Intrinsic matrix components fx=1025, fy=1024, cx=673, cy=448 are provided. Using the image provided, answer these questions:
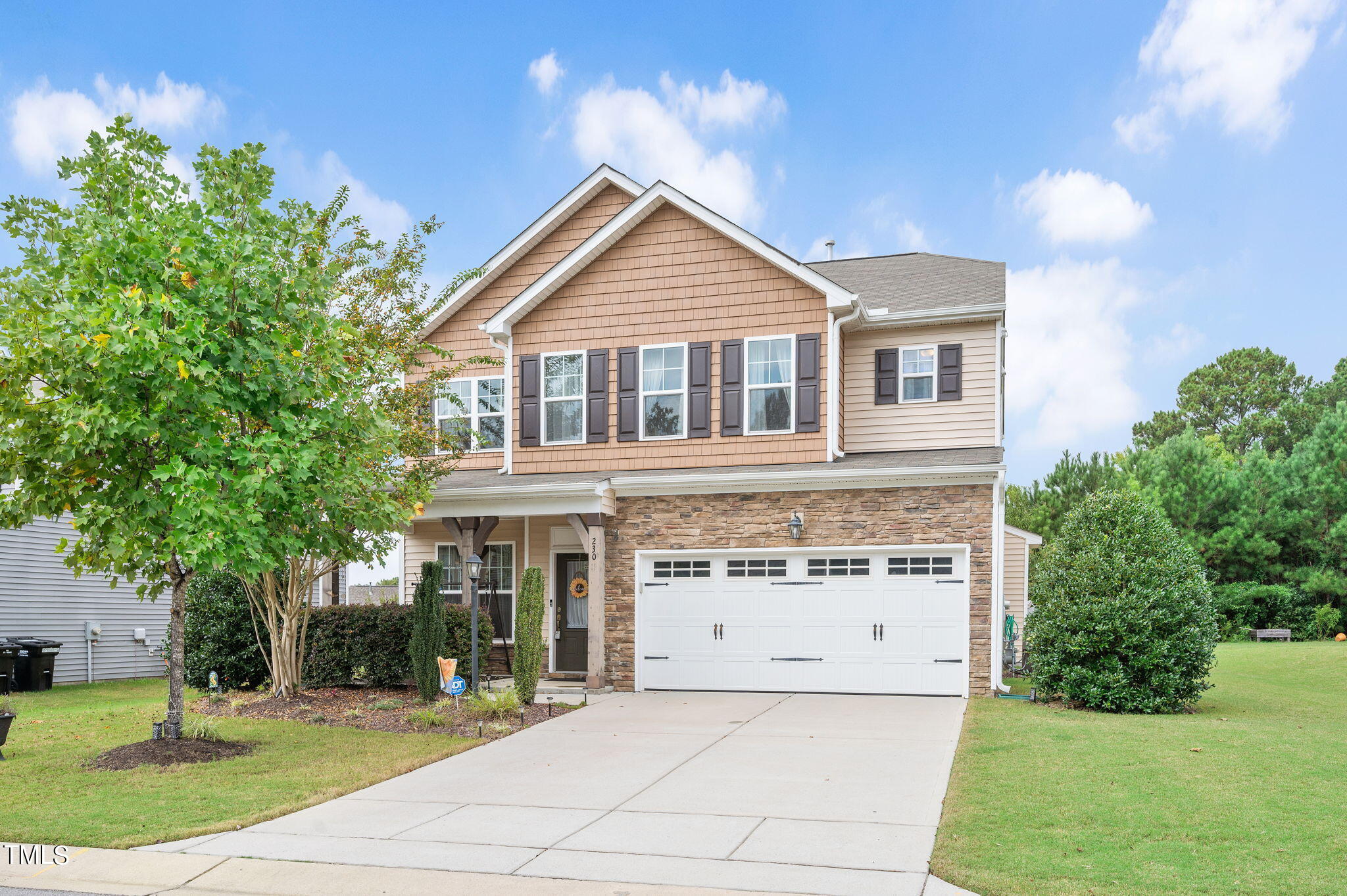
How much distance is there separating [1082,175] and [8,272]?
34.5m

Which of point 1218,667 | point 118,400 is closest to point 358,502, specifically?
point 118,400

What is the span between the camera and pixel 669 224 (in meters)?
16.9

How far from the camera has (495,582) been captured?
1780 centimetres

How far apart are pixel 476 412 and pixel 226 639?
5.51 meters

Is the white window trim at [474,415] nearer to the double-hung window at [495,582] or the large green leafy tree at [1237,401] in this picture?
the double-hung window at [495,582]

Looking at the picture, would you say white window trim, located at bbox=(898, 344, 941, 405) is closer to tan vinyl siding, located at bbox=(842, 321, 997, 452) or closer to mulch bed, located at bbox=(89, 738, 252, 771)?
tan vinyl siding, located at bbox=(842, 321, 997, 452)

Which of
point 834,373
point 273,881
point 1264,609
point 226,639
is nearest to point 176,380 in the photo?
point 273,881

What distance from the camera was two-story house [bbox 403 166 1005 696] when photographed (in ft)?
48.1

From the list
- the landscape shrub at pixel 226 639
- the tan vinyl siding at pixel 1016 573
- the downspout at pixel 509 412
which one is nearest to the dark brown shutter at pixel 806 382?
the downspout at pixel 509 412

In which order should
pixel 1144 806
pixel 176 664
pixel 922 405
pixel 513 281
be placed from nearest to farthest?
pixel 1144 806 → pixel 176 664 → pixel 922 405 → pixel 513 281

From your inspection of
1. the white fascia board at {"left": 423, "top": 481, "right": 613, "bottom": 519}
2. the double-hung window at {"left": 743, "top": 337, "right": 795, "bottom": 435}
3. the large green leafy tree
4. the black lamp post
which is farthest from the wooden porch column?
the large green leafy tree

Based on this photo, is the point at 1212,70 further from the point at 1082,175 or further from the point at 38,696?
the point at 38,696

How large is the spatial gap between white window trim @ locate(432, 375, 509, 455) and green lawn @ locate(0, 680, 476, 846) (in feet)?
21.2

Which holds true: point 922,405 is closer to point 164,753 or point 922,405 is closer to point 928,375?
point 928,375
